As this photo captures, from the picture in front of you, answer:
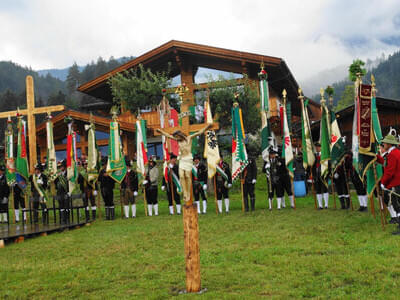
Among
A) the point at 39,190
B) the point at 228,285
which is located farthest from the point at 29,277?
the point at 39,190

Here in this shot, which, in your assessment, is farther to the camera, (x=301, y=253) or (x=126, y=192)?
(x=126, y=192)

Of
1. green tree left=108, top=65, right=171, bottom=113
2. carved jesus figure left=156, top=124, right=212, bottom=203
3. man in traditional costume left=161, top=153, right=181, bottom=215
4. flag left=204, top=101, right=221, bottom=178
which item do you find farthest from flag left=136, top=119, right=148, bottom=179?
carved jesus figure left=156, top=124, right=212, bottom=203

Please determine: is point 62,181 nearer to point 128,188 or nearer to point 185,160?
point 128,188

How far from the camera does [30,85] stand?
46.3 ft

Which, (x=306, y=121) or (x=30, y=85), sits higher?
(x=30, y=85)

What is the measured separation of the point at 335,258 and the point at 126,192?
30.7ft

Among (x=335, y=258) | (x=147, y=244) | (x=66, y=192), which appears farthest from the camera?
(x=66, y=192)

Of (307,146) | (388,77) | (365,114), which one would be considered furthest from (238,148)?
(388,77)

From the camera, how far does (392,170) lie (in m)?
7.72

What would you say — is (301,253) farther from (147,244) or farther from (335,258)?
(147,244)

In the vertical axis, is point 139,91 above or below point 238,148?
above

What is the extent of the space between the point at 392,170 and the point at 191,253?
4.78 metres

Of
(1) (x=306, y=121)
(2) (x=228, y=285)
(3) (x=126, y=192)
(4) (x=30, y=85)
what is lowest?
(2) (x=228, y=285)

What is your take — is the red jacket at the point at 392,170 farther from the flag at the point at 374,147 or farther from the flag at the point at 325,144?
the flag at the point at 325,144
